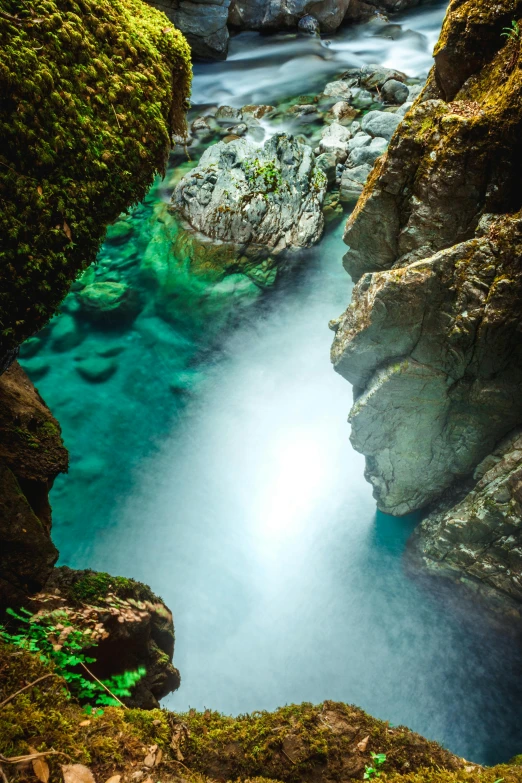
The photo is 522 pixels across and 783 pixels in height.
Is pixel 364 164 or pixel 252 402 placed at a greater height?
pixel 364 164

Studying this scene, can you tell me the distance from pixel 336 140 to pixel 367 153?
1.74 metres

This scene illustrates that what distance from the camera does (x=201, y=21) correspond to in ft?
58.1

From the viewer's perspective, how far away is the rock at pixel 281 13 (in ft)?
65.3

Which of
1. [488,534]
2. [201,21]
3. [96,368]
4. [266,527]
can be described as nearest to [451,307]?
[488,534]

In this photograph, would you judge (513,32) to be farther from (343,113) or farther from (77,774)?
(343,113)

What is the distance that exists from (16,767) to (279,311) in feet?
38.2

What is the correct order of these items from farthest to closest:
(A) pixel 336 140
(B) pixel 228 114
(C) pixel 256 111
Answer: (C) pixel 256 111 → (B) pixel 228 114 → (A) pixel 336 140

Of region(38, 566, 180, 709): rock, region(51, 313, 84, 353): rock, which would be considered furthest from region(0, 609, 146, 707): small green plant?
region(51, 313, 84, 353): rock

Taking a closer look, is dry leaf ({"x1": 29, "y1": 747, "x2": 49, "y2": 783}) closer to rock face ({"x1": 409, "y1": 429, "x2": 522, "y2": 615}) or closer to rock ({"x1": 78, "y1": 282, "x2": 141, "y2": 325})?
rock face ({"x1": 409, "y1": 429, "x2": 522, "y2": 615})

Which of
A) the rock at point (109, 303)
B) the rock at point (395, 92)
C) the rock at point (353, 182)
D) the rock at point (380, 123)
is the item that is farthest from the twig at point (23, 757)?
the rock at point (395, 92)

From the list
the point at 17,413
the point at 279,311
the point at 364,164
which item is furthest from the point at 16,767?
the point at 364,164

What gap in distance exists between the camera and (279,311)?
1257 centimetres

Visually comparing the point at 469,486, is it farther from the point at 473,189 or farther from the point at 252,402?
the point at 252,402

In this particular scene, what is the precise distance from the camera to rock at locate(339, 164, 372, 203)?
13.6m
